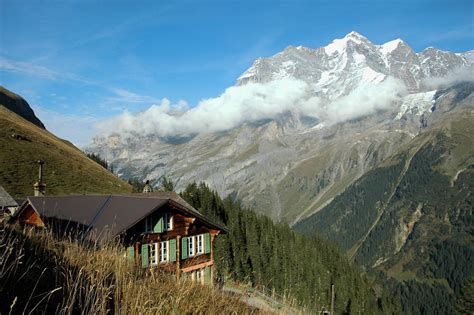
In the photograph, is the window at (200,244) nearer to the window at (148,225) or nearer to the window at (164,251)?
the window at (164,251)

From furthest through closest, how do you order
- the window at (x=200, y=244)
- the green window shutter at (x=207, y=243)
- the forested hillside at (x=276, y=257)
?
the forested hillside at (x=276, y=257) → the green window shutter at (x=207, y=243) → the window at (x=200, y=244)

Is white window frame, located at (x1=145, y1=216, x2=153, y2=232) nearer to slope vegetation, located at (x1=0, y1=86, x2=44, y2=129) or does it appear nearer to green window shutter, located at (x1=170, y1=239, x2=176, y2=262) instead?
green window shutter, located at (x1=170, y1=239, x2=176, y2=262)

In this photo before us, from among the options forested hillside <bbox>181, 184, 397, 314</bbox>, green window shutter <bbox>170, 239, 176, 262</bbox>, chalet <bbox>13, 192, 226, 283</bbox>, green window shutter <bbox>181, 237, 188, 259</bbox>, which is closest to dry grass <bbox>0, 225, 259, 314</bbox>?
chalet <bbox>13, 192, 226, 283</bbox>

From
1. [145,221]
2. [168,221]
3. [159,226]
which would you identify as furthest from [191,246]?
[145,221]

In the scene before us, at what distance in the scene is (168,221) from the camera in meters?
34.8

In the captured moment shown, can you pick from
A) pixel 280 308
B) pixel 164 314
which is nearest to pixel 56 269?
pixel 164 314

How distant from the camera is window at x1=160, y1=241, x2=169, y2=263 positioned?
110ft

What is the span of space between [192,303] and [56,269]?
80.3 inches

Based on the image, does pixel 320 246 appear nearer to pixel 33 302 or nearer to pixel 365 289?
pixel 365 289

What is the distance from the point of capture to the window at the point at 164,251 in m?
33.5

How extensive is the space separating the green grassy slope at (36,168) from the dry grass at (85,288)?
6654 centimetres

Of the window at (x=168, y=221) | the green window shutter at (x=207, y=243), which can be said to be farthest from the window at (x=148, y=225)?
the green window shutter at (x=207, y=243)

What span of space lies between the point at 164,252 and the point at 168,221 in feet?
8.80

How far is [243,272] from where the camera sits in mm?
82125
